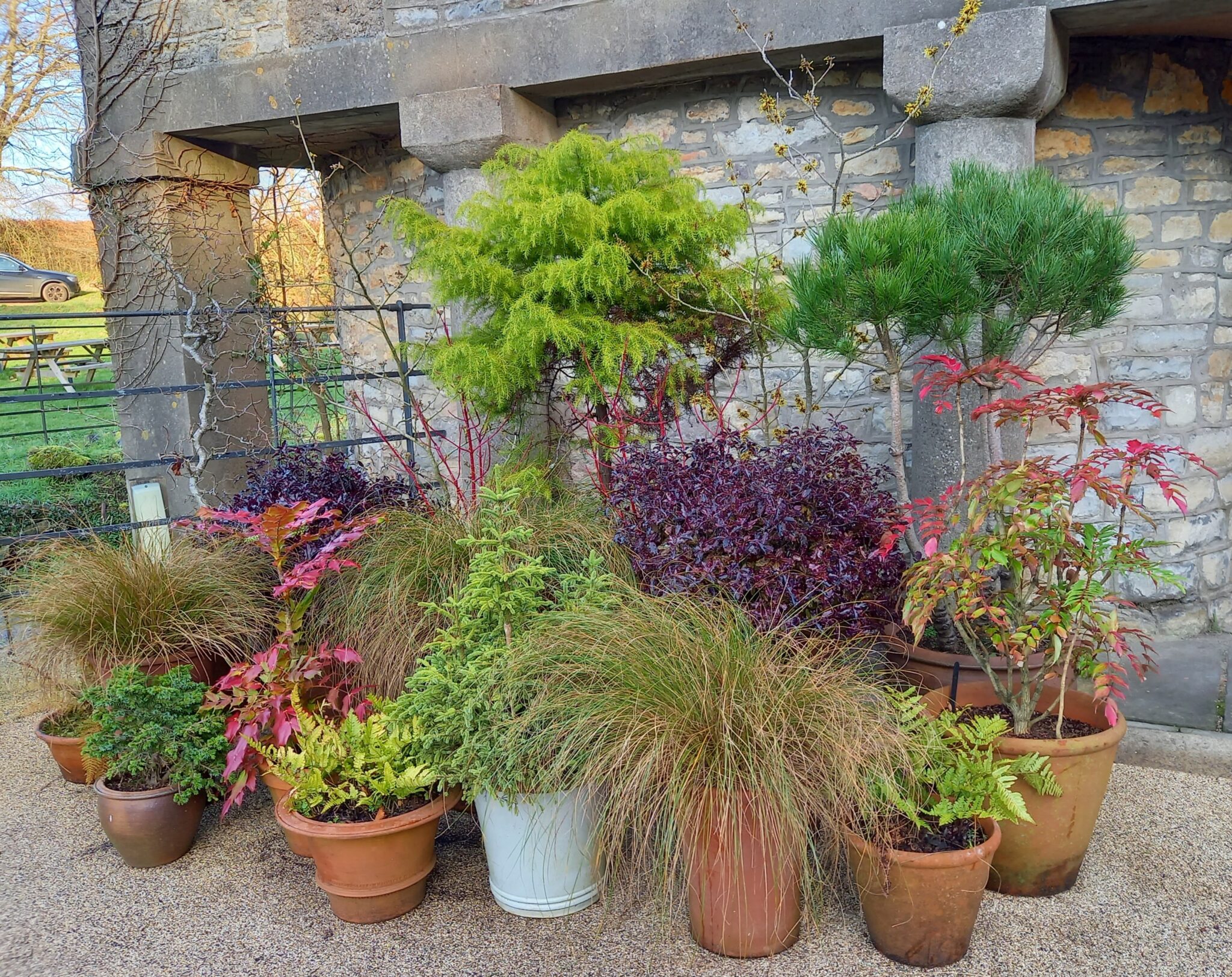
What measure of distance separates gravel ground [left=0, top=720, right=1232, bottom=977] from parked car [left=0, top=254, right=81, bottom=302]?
11.4 m

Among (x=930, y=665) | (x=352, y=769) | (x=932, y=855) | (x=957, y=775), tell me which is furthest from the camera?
(x=930, y=665)

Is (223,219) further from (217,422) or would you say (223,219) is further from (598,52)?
(598,52)

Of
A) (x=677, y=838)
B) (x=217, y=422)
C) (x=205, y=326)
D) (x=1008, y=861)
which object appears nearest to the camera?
(x=677, y=838)

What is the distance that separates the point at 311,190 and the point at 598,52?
5.20 meters

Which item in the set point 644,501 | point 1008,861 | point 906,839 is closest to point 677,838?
point 906,839

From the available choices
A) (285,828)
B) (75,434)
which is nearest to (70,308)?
(75,434)

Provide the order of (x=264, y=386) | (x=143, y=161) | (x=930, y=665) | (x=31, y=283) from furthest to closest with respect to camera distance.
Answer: (x=31, y=283) → (x=264, y=386) → (x=143, y=161) → (x=930, y=665)

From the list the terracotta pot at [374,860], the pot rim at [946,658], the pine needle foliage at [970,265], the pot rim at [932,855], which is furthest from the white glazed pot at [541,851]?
the pine needle foliage at [970,265]

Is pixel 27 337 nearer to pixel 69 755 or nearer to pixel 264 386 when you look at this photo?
pixel 264 386

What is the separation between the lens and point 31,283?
12.0 metres

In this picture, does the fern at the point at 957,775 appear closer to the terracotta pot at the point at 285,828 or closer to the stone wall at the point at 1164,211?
the terracotta pot at the point at 285,828

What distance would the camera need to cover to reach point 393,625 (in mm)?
2887

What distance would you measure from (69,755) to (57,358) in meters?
7.19

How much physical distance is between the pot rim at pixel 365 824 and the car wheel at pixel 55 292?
12.2m
